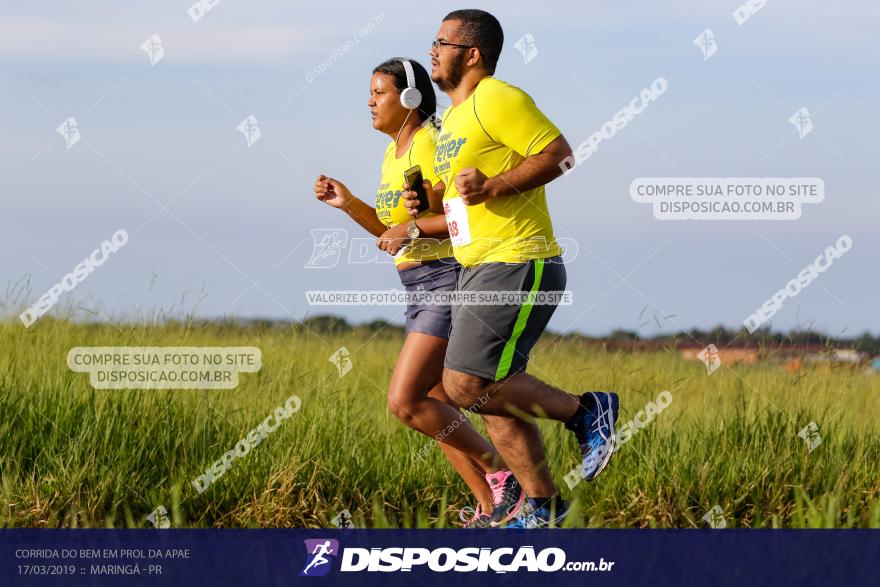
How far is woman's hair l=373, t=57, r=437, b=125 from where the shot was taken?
5.68 m

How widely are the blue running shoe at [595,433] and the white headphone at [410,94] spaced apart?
173cm

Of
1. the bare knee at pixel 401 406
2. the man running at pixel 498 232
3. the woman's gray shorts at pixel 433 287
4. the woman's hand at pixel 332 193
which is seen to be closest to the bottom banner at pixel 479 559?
the man running at pixel 498 232

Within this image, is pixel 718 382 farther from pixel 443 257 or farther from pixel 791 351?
pixel 443 257

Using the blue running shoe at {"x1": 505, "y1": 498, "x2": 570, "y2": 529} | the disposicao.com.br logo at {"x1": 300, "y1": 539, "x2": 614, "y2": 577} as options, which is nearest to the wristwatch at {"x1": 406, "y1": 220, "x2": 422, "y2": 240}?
the blue running shoe at {"x1": 505, "y1": 498, "x2": 570, "y2": 529}

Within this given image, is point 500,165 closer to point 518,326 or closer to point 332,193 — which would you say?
point 518,326

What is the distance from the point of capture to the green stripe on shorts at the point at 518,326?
495 cm

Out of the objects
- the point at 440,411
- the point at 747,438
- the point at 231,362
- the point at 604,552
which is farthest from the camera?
Result: the point at 231,362

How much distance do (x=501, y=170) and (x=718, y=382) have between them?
8.45 ft

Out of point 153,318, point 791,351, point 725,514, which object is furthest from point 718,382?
point 153,318

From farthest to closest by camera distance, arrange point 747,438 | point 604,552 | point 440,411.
→ 1. point 747,438
2. point 440,411
3. point 604,552

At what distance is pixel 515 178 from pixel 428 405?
4.27 feet

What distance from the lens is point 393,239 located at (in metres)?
5.47

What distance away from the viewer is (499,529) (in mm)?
4957

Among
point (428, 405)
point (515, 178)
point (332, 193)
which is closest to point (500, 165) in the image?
point (515, 178)
